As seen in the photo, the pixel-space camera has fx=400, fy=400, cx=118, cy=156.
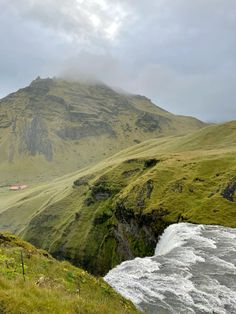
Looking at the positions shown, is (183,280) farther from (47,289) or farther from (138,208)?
(138,208)

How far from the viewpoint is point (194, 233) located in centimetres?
7331

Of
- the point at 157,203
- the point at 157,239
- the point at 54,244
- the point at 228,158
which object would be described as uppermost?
the point at 228,158

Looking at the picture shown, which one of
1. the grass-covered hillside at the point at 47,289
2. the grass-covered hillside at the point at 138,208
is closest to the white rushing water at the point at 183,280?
the grass-covered hillside at the point at 47,289

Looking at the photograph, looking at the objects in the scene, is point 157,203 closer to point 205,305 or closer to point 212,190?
point 212,190

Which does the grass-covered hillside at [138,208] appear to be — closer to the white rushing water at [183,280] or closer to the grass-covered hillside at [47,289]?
the white rushing water at [183,280]

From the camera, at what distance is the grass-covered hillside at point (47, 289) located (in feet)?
60.8

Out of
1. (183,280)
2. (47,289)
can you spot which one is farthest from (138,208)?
(47,289)

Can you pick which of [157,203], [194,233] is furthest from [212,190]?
[194,233]

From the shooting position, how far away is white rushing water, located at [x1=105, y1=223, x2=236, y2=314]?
36.0 meters

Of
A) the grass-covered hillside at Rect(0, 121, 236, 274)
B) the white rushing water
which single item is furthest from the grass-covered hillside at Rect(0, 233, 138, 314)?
the grass-covered hillside at Rect(0, 121, 236, 274)

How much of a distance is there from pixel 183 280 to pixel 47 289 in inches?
955

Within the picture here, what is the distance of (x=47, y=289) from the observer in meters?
22.1

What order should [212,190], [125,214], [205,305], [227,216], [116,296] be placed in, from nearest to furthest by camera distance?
[116,296]
[205,305]
[227,216]
[212,190]
[125,214]

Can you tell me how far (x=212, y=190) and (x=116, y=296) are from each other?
83.6m
